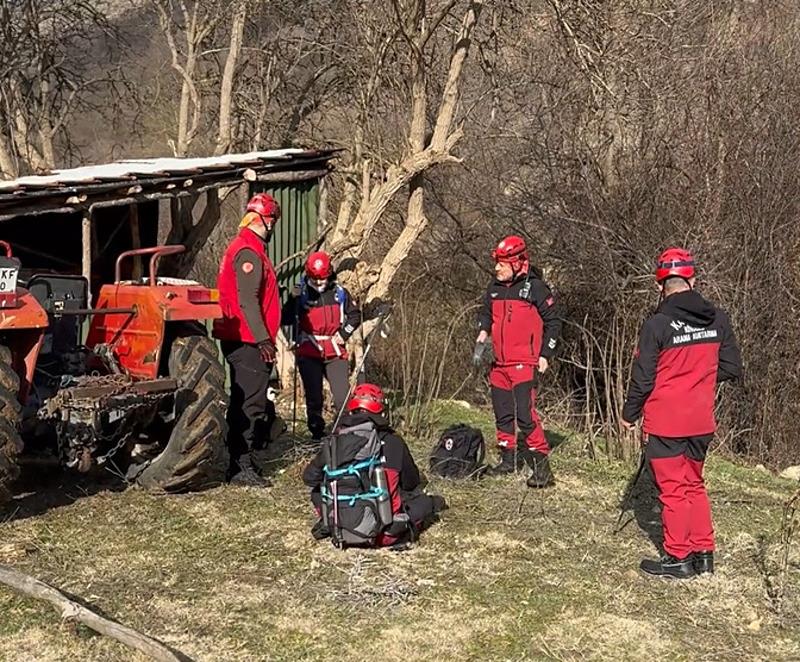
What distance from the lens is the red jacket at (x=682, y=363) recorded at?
5.46m

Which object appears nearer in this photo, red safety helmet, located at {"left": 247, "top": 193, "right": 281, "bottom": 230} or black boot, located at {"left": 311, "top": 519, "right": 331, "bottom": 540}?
black boot, located at {"left": 311, "top": 519, "right": 331, "bottom": 540}

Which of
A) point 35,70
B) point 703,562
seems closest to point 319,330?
point 703,562

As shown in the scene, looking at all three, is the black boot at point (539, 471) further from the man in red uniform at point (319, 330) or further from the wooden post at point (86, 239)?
the wooden post at point (86, 239)

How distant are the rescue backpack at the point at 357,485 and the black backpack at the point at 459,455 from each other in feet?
6.17

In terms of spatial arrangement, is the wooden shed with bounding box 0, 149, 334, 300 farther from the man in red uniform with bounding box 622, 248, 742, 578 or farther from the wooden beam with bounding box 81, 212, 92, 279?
the man in red uniform with bounding box 622, 248, 742, 578

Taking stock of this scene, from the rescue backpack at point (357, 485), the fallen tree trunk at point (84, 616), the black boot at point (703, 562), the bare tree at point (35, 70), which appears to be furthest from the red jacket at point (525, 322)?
the bare tree at point (35, 70)

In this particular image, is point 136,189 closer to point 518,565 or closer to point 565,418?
point 518,565

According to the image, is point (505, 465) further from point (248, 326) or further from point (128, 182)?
point (128, 182)

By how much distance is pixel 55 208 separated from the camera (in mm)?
7195

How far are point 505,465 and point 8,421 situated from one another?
12.1 feet

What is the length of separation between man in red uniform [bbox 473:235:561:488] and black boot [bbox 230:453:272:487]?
1.76m

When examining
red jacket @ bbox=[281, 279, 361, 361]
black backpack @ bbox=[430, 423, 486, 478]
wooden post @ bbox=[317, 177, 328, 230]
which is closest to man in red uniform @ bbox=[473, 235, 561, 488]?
black backpack @ bbox=[430, 423, 486, 478]

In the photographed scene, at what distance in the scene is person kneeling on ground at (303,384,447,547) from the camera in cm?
559

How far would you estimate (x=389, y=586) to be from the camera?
523 centimetres
